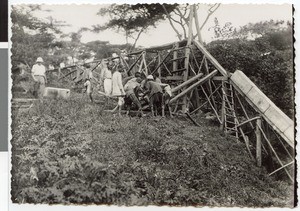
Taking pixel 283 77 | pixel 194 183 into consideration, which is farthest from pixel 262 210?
pixel 283 77

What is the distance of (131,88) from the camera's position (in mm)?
8344

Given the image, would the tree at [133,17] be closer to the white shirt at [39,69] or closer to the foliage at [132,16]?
the foliage at [132,16]

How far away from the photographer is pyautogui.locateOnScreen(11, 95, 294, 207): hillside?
306 inches

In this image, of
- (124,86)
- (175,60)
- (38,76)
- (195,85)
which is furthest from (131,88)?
(38,76)

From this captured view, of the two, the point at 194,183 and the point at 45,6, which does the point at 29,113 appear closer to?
the point at 45,6

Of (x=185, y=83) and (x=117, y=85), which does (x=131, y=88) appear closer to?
(x=117, y=85)

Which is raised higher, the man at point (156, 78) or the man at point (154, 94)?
the man at point (156, 78)

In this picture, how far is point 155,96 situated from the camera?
26.9 feet

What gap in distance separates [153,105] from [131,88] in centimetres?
53

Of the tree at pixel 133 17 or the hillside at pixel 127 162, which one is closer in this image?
the hillside at pixel 127 162

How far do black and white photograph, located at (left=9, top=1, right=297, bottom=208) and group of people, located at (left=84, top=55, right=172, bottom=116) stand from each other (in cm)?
2

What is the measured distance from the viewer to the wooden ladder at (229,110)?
8.02 metres

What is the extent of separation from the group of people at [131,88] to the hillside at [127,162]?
27 cm

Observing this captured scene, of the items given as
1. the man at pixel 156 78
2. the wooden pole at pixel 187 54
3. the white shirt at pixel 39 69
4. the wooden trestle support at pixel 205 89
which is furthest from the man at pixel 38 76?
the wooden pole at pixel 187 54
